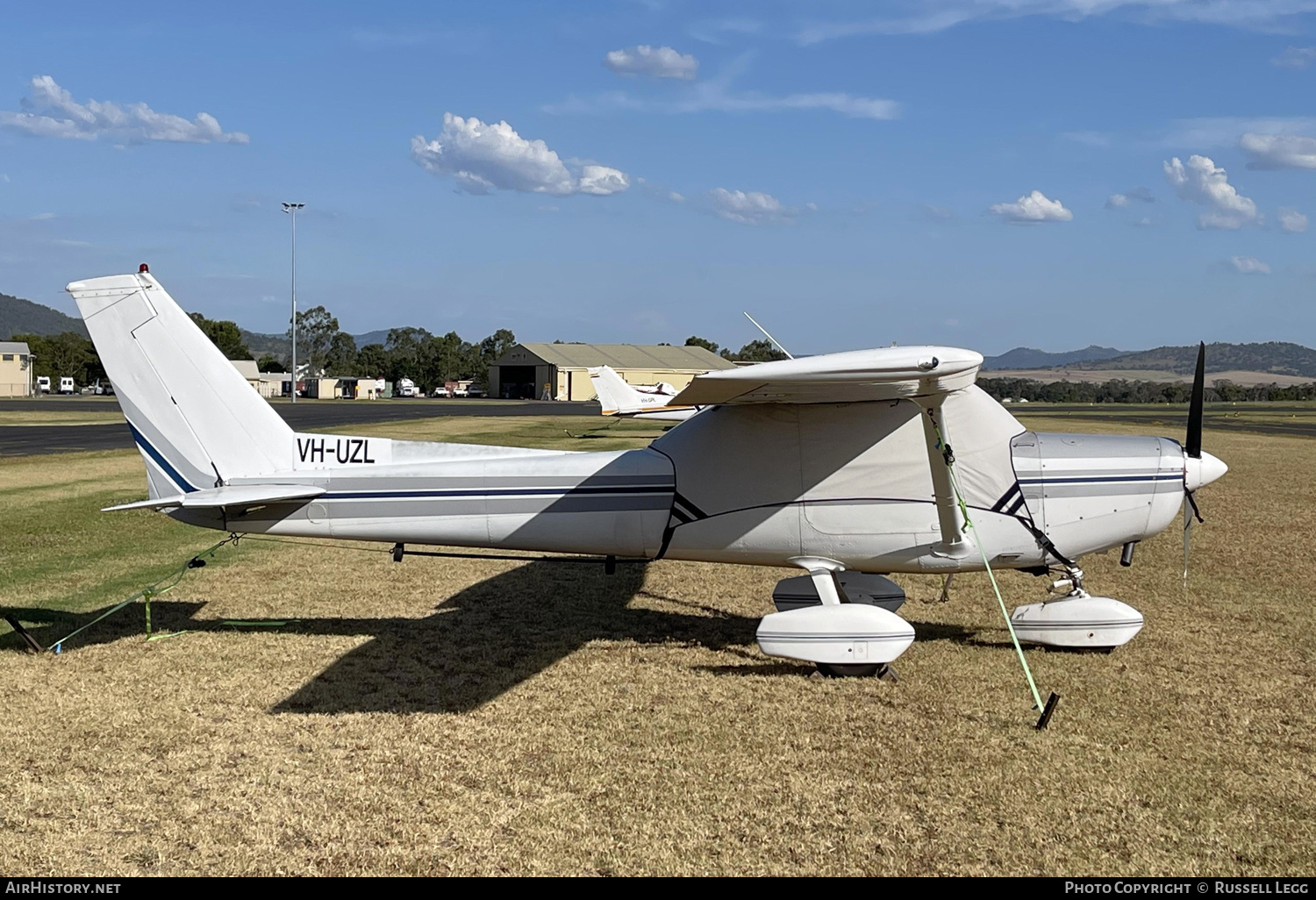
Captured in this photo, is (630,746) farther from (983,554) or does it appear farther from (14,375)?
(14,375)

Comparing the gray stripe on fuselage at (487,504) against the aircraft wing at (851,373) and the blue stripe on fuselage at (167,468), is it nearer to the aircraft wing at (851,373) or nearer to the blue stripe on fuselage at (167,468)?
the blue stripe on fuselage at (167,468)

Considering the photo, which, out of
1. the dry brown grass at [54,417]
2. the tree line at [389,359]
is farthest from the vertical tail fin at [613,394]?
the tree line at [389,359]

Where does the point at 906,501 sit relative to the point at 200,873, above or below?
above

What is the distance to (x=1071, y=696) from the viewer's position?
6.64 metres

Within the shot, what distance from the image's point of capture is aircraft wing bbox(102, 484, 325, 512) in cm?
729

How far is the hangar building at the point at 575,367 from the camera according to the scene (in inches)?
3925

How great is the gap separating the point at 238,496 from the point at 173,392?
1023mm

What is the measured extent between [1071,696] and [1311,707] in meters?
1.50

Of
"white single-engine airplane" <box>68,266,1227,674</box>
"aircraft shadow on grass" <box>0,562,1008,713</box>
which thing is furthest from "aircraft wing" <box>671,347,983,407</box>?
"aircraft shadow on grass" <box>0,562,1008,713</box>

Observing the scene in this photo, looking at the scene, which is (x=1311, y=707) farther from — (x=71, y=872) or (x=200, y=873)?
(x=71, y=872)

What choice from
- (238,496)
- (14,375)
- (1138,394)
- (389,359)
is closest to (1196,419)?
(238,496)

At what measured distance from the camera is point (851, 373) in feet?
17.3

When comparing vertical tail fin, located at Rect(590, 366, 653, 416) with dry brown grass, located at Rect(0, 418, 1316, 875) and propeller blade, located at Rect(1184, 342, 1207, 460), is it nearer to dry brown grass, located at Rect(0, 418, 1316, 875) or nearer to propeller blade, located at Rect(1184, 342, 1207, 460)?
dry brown grass, located at Rect(0, 418, 1316, 875)
